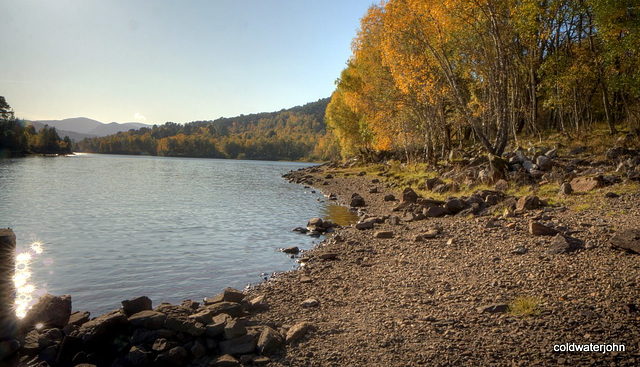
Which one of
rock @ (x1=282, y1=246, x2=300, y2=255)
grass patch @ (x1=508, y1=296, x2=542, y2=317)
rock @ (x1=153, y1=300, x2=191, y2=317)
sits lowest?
rock @ (x1=282, y1=246, x2=300, y2=255)

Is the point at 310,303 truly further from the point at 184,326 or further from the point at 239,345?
the point at 184,326

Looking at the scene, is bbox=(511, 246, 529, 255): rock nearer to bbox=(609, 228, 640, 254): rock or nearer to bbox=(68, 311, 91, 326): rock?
bbox=(609, 228, 640, 254): rock

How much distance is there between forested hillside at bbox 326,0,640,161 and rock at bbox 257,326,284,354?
2150cm

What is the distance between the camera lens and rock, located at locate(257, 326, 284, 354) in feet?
24.6

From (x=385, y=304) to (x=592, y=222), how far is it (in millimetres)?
8855

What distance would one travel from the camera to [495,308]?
804cm

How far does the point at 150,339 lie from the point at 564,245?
1099 cm

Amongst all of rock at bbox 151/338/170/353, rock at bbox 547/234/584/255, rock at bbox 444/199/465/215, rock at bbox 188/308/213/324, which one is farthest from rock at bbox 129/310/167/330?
rock at bbox 444/199/465/215

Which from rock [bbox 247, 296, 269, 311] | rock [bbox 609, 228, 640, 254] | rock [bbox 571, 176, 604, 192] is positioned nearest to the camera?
rock [bbox 609, 228, 640, 254]

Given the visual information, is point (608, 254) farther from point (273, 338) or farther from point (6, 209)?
point (6, 209)

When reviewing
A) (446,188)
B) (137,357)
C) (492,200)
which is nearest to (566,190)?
(492,200)

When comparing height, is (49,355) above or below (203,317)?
below

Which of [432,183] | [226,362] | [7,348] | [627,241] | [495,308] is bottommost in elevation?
[226,362]

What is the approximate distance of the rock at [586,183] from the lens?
17666 mm
